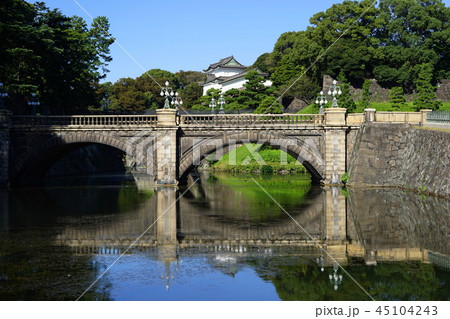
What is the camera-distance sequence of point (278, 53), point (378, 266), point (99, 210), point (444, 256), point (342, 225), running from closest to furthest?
point (378, 266) < point (444, 256) < point (342, 225) < point (99, 210) < point (278, 53)

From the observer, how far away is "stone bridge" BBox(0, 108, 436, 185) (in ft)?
143

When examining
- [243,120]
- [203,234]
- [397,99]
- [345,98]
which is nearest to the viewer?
[203,234]

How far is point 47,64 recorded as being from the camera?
55.0 m

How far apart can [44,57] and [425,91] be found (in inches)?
1759

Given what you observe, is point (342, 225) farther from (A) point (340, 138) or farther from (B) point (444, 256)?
(A) point (340, 138)

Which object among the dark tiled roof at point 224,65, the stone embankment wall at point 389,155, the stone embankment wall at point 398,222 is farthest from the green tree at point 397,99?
the dark tiled roof at point 224,65

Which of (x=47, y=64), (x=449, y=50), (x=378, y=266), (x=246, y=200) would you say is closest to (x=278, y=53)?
(x=449, y=50)

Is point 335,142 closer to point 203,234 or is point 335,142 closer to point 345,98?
point 203,234

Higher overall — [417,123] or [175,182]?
[417,123]

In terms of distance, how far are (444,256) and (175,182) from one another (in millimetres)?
30890

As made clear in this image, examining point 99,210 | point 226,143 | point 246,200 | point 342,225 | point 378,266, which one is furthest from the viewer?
point 226,143

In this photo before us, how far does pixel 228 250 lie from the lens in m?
17.6

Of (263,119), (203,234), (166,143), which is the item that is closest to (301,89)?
(263,119)

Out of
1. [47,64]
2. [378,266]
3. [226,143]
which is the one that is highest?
[47,64]
